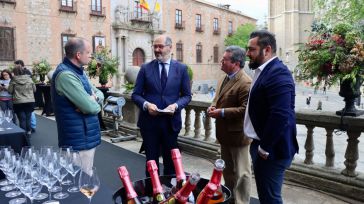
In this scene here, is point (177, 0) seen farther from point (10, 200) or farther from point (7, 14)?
point (10, 200)

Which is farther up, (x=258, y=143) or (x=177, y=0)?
(x=177, y=0)

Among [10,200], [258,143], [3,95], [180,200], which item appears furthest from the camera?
[3,95]

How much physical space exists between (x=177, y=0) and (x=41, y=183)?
33.4 metres

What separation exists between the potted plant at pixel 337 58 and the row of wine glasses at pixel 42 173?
263cm

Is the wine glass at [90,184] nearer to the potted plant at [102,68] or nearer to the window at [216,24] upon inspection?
the potted plant at [102,68]

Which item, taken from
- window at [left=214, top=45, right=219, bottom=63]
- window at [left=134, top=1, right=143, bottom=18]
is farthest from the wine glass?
window at [left=214, top=45, right=219, bottom=63]

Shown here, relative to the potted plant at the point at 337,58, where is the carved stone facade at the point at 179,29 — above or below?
above

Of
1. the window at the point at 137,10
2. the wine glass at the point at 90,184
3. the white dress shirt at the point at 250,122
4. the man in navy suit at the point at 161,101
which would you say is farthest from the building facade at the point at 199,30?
the wine glass at the point at 90,184

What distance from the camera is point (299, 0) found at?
178 ft

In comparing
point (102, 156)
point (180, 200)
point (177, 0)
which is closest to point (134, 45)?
point (177, 0)

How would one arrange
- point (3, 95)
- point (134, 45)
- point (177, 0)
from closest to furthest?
point (3, 95) → point (134, 45) → point (177, 0)

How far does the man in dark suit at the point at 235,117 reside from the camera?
10.6 feet

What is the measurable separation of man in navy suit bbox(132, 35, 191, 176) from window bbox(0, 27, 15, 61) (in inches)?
794

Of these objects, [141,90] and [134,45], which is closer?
[141,90]
